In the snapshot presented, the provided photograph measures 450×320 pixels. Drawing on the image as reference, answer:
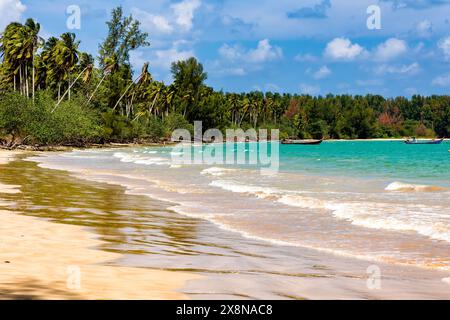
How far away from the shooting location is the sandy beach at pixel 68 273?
656 cm

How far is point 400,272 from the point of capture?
8859 mm

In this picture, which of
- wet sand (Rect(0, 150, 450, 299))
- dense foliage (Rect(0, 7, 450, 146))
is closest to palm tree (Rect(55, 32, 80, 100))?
dense foliage (Rect(0, 7, 450, 146))

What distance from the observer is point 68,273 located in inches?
302

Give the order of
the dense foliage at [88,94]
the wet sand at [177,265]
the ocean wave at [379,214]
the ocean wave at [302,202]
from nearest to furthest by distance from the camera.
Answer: the wet sand at [177,265]
the ocean wave at [379,214]
the ocean wave at [302,202]
the dense foliage at [88,94]

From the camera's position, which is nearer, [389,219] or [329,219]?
[389,219]

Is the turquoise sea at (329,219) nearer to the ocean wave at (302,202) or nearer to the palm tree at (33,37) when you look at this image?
the ocean wave at (302,202)

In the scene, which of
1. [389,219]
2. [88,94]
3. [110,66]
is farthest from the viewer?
[88,94]

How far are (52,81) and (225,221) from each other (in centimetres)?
9171

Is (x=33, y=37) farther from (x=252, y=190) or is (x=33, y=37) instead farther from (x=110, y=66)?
(x=252, y=190)

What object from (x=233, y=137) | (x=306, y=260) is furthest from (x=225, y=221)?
(x=233, y=137)

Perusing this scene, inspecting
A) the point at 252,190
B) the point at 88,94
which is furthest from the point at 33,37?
the point at 252,190

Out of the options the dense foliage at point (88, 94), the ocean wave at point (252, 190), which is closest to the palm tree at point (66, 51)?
the dense foliage at point (88, 94)
